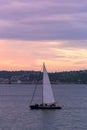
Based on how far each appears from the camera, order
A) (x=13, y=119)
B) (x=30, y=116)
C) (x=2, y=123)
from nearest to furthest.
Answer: (x=2, y=123) → (x=13, y=119) → (x=30, y=116)

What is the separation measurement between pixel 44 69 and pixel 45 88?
4.48 meters

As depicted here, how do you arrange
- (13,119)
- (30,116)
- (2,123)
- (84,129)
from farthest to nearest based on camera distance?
(30,116)
(13,119)
(2,123)
(84,129)

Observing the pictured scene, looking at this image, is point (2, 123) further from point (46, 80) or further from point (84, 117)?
point (46, 80)

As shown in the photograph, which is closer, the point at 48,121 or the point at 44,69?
the point at 48,121

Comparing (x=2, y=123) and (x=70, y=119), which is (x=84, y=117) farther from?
(x=2, y=123)

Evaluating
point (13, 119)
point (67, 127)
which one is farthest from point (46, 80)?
point (67, 127)

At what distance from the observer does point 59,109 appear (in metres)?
113

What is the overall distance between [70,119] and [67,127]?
1323 centimetres

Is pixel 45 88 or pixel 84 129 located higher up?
pixel 45 88

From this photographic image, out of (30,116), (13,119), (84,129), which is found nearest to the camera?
(84,129)

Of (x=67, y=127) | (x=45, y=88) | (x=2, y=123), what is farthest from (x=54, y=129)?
(x=45, y=88)

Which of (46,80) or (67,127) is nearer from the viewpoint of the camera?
(67,127)

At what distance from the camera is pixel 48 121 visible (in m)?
93.8

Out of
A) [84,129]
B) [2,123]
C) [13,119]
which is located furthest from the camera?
[13,119]
